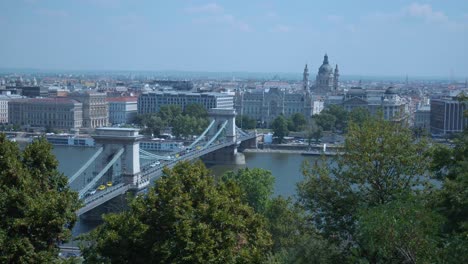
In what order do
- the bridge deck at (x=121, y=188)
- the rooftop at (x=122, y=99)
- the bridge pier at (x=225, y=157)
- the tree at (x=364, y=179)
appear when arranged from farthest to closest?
the rooftop at (x=122, y=99) → the bridge pier at (x=225, y=157) → the bridge deck at (x=121, y=188) → the tree at (x=364, y=179)

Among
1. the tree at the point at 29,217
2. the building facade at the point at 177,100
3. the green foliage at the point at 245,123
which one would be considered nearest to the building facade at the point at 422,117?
the green foliage at the point at 245,123

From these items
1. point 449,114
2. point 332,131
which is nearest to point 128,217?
point 332,131

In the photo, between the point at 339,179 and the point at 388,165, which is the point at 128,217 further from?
the point at 388,165

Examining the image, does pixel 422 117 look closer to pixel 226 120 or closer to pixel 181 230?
pixel 226 120

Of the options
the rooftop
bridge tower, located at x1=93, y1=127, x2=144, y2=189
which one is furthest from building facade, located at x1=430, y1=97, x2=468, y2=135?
bridge tower, located at x1=93, y1=127, x2=144, y2=189

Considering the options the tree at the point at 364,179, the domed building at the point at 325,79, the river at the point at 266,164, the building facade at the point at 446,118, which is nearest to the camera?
the tree at the point at 364,179

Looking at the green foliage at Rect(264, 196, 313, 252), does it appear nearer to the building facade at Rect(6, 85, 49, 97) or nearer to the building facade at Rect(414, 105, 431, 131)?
the building facade at Rect(414, 105, 431, 131)

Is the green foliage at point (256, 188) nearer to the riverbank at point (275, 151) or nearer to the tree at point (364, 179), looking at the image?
the tree at point (364, 179)
